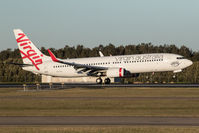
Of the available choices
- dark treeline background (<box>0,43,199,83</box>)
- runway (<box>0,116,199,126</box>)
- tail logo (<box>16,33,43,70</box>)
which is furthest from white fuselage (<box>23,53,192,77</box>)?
runway (<box>0,116,199,126</box>)

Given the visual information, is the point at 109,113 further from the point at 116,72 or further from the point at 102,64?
the point at 102,64

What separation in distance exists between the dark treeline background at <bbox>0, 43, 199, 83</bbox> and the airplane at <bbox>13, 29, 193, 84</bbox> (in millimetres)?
22368

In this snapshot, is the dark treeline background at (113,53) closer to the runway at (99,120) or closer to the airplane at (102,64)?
the airplane at (102,64)

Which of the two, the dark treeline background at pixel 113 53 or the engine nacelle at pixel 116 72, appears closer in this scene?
the engine nacelle at pixel 116 72

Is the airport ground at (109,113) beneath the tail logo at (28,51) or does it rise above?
beneath

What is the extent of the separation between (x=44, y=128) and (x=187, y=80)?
72.3 metres

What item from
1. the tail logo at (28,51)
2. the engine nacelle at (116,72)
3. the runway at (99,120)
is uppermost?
the tail logo at (28,51)

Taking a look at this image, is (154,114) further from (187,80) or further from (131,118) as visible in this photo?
(187,80)

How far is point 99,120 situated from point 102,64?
4340cm

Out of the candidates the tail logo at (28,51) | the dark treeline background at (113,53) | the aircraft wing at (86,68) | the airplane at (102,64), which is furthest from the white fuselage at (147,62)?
the dark treeline background at (113,53)

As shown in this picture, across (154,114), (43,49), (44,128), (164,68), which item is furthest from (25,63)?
(43,49)

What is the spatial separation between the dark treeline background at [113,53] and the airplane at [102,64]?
73.4ft

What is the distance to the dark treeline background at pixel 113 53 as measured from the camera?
300ft

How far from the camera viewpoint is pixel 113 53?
148625 millimetres
